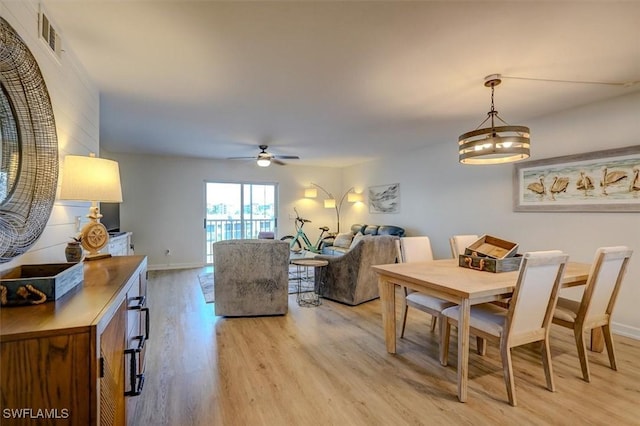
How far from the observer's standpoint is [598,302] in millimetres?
2410

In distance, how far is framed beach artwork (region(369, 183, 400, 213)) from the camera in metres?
6.36

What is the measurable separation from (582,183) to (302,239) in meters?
5.36

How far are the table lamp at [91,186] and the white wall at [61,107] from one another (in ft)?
0.58

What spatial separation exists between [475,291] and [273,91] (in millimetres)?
2398

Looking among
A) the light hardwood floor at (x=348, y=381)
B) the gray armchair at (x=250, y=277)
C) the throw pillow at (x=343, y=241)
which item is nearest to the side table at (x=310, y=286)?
the gray armchair at (x=250, y=277)

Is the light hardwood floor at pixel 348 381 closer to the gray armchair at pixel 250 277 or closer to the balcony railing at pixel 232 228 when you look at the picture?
the gray armchair at pixel 250 277

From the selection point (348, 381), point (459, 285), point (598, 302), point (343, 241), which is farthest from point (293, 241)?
point (598, 302)

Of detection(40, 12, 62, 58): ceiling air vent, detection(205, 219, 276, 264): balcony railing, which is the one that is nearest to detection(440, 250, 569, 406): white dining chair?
detection(40, 12, 62, 58): ceiling air vent

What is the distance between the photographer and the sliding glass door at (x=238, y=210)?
7.06m

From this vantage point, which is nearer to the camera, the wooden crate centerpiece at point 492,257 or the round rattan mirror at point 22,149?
the round rattan mirror at point 22,149

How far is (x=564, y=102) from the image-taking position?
3350mm

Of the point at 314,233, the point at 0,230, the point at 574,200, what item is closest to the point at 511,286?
the point at 574,200

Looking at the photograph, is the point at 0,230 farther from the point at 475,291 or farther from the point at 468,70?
the point at 468,70

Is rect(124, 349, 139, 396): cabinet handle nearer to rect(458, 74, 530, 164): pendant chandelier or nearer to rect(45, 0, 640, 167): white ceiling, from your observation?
rect(45, 0, 640, 167): white ceiling
